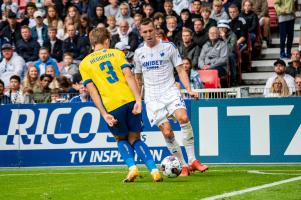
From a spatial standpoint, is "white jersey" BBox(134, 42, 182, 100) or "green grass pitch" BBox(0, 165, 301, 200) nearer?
"green grass pitch" BBox(0, 165, 301, 200)

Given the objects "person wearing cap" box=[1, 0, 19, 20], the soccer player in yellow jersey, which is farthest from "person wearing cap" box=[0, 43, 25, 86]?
the soccer player in yellow jersey

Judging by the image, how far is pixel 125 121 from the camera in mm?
13125

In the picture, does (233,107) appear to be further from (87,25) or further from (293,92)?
(87,25)

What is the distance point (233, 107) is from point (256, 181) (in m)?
4.45

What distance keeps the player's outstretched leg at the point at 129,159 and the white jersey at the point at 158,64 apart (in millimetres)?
1329

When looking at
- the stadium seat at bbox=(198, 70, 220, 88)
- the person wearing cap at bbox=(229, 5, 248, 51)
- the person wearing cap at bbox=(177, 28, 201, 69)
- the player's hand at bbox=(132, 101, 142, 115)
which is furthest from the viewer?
the person wearing cap at bbox=(229, 5, 248, 51)

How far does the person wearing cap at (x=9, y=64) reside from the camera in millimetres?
23359

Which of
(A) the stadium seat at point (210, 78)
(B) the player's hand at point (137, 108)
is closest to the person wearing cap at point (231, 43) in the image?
(A) the stadium seat at point (210, 78)

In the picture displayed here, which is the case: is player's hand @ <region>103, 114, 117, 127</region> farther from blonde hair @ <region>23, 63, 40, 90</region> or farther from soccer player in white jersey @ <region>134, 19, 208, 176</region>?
blonde hair @ <region>23, 63, 40, 90</region>

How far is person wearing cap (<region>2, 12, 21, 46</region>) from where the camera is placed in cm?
2569

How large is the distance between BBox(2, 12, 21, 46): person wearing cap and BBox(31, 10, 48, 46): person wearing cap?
44 cm

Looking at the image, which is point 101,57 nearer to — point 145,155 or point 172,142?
point 145,155

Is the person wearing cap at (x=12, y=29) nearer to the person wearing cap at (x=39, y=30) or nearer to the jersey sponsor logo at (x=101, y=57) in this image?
the person wearing cap at (x=39, y=30)

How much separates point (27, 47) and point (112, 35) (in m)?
2.45
